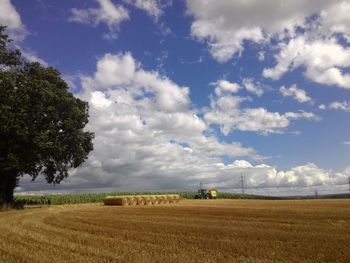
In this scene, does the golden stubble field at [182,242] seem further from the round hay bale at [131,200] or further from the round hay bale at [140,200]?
the round hay bale at [140,200]

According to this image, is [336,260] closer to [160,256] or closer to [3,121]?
[160,256]

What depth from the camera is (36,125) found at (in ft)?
140

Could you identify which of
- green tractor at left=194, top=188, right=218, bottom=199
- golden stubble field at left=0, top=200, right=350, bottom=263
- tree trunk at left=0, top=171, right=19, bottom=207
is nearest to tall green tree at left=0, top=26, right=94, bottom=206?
tree trunk at left=0, top=171, right=19, bottom=207

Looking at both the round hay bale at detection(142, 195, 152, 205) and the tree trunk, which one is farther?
the round hay bale at detection(142, 195, 152, 205)

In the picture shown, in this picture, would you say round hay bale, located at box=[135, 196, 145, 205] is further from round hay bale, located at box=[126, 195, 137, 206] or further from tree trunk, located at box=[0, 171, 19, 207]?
tree trunk, located at box=[0, 171, 19, 207]

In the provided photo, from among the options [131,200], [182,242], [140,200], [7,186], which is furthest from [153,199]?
[182,242]

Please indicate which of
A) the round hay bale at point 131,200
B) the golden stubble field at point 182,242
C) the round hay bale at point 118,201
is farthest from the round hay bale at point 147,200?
the golden stubble field at point 182,242

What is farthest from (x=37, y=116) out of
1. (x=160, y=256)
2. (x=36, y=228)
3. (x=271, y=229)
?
(x=160, y=256)

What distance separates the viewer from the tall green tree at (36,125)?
39.1 meters

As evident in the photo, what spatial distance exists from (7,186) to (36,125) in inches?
268

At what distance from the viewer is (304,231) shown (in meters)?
18.2

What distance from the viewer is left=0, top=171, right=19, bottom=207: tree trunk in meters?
43.3

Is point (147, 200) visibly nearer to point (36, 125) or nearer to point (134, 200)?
point (134, 200)

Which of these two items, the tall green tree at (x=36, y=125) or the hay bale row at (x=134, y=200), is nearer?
the tall green tree at (x=36, y=125)
